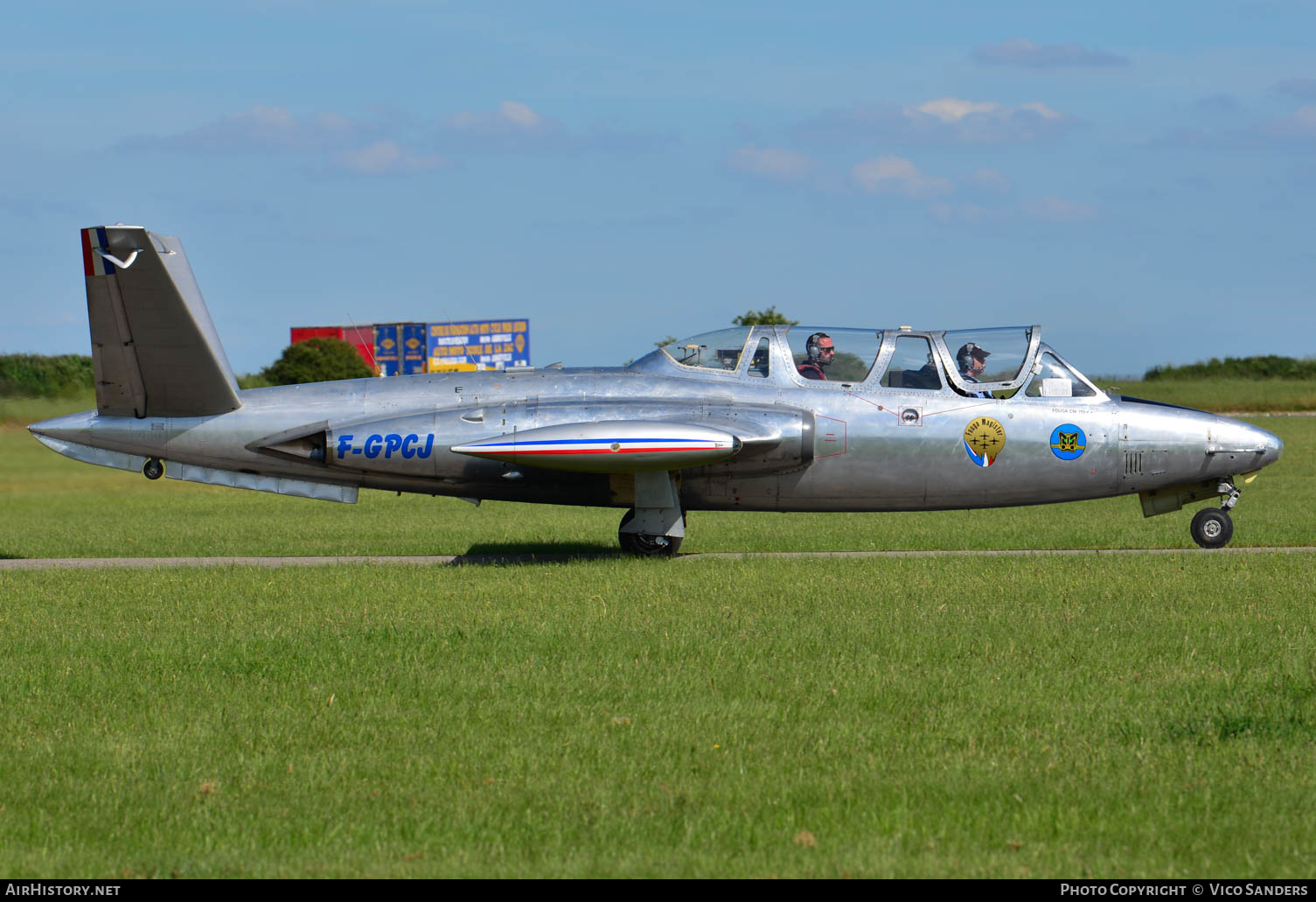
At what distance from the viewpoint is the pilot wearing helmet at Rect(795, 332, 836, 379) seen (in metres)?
16.6

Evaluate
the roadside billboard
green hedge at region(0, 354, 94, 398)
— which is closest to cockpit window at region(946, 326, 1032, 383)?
green hedge at region(0, 354, 94, 398)

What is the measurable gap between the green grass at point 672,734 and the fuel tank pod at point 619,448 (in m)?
2.27

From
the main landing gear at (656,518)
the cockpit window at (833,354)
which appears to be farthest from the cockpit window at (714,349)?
the main landing gear at (656,518)

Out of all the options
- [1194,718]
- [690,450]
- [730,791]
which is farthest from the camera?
[690,450]

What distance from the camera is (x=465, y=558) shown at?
1733cm

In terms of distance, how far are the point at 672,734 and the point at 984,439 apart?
9.43 metres

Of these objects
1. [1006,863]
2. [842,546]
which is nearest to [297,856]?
[1006,863]

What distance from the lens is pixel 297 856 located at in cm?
612

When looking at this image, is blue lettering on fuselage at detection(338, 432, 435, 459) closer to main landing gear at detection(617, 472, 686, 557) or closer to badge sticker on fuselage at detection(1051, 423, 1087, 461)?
main landing gear at detection(617, 472, 686, 557)

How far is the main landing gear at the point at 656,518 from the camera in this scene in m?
16.2

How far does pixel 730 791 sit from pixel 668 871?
1.10m

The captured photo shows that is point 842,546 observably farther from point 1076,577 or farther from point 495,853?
point 495,853

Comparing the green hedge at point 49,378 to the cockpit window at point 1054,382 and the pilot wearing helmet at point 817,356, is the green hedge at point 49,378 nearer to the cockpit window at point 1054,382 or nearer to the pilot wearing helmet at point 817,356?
the pilot wearing helmet at point 817,356

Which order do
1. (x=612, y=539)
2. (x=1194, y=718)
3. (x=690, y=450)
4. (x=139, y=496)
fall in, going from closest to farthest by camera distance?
(x=1194, y=718)
(x=690, y=450)
(x=612, y=539)
(x=139, y=496)
